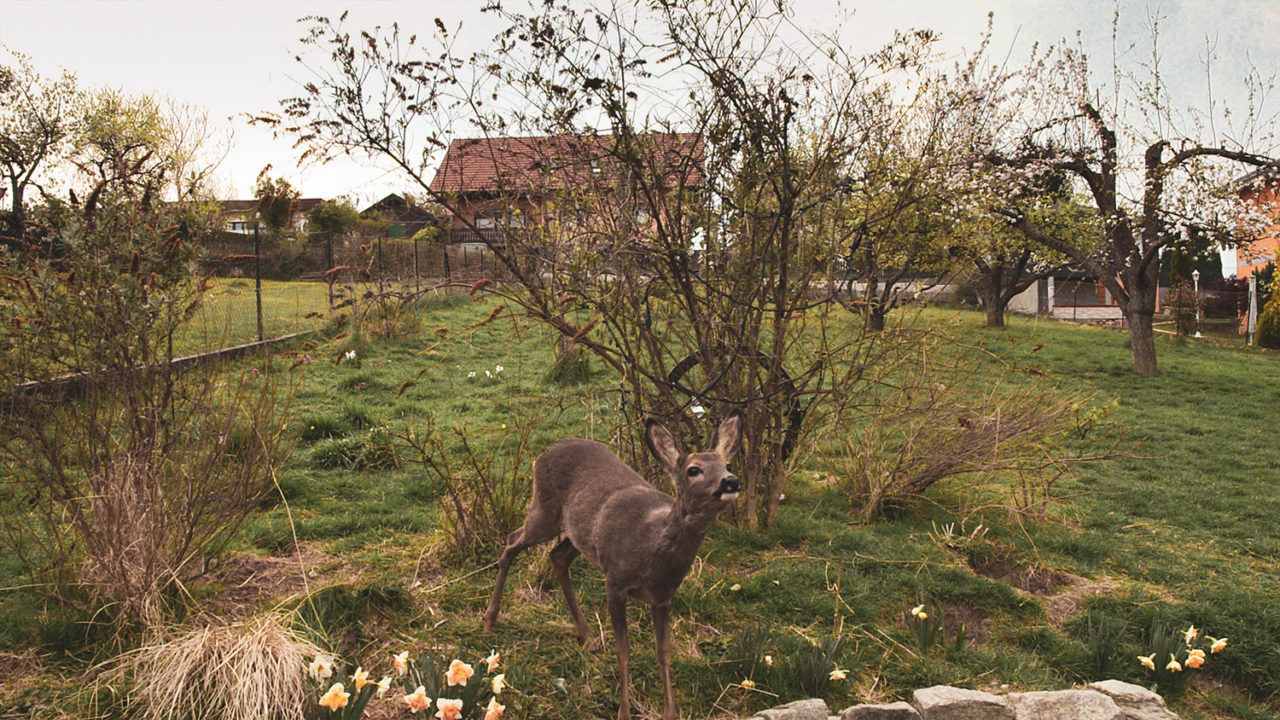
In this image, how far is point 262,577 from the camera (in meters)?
4.97

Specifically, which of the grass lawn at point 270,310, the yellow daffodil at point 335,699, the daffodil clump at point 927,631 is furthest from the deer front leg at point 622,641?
the grass lawn at point 270,310

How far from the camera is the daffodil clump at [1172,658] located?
399 cm

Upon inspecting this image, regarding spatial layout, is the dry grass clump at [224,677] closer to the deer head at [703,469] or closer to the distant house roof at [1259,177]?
the deer head at [703,469]

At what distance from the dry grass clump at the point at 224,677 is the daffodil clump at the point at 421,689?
110 mm

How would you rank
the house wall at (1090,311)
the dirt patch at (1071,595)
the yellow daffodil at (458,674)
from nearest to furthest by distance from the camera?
1. the yellow daffodil at (458,674)
2. the dirt patch at (1071,595)
3. the house wall at (1090,311)

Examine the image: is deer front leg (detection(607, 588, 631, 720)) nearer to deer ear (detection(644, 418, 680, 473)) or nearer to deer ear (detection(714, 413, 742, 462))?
deer ear (detection(644, 418, 680, 473))

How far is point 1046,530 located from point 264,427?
5.47 m

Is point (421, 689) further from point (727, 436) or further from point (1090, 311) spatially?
point (1090, 311)

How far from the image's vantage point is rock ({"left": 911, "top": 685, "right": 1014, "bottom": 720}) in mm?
3568

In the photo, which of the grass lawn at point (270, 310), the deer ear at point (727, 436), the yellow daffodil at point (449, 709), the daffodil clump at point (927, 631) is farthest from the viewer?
the grass lawn at point (270, 310)

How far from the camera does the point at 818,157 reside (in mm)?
5461

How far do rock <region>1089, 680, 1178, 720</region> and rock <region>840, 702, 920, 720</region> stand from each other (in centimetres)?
91

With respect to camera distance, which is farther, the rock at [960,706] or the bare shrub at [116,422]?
the bare shrub at [116,422]

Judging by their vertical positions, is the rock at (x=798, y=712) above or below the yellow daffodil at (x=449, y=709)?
below
